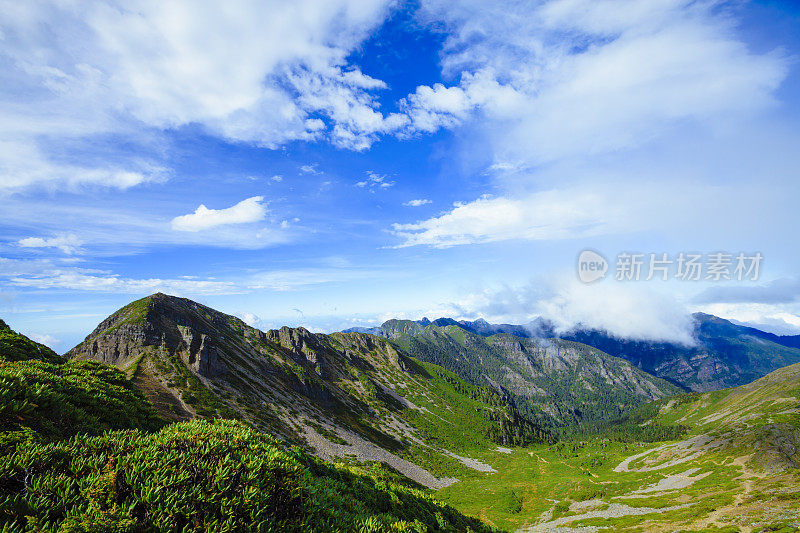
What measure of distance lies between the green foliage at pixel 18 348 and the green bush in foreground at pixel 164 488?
25798 mm

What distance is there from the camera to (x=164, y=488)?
7.51 m

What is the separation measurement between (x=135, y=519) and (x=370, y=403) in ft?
619

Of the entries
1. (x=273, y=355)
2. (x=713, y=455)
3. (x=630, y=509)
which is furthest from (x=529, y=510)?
(x=273, y=355)

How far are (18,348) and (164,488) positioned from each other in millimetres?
34808

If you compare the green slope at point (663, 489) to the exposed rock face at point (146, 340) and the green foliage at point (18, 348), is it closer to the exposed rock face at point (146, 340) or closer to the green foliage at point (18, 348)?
the green foliage at point (18, 348)

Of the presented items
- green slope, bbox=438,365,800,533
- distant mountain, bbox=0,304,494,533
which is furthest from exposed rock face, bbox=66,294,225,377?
distant mountain, bbox=0,304,494,533

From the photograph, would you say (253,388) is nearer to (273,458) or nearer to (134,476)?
(273,458)

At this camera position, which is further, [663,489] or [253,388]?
[253,388]

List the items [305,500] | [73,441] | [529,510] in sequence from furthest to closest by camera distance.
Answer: [529,510], [305,500], [73,441]

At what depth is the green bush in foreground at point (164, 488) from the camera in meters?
6.52

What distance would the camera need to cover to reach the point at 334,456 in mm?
90938

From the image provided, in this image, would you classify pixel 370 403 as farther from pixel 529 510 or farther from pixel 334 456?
pixel 529 510

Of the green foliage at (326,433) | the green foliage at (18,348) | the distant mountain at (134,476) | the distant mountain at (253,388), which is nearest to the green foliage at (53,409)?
the distant mountain at (134,476)

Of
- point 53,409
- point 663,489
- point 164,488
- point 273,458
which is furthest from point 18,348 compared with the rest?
point 663,489
